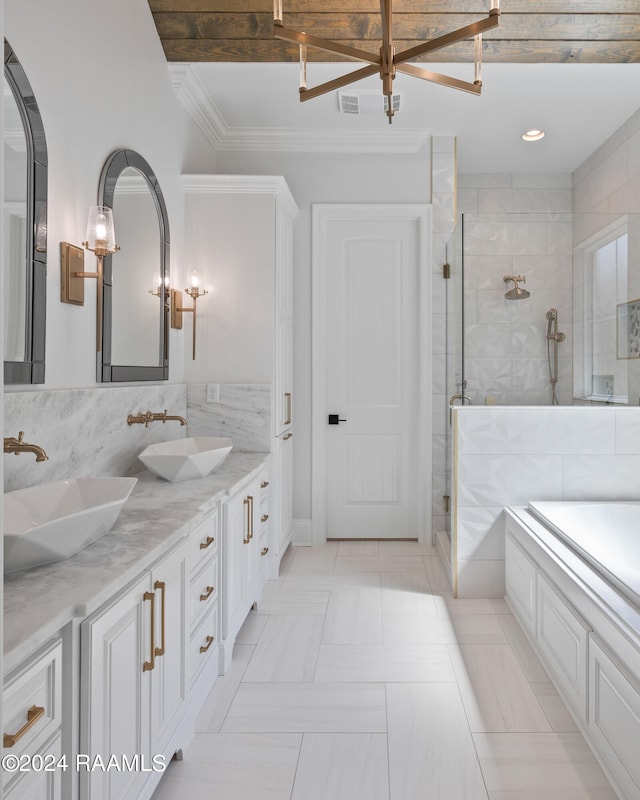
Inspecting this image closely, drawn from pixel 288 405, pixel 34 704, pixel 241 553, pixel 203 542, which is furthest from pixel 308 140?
pixel 34 704

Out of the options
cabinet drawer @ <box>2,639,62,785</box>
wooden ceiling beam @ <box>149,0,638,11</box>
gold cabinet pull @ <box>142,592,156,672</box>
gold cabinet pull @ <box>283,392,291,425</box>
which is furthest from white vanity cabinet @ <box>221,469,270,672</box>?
wooden ceiling beam @ <box>149,0,638,11</box>

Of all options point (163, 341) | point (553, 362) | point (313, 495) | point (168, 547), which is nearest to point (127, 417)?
point (163, 341)

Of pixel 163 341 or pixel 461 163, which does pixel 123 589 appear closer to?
pixel 163 341

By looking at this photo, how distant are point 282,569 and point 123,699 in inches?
88.3

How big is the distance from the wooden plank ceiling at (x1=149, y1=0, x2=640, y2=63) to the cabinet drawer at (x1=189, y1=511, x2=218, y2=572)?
94.6 inches

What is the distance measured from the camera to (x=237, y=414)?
3.26 m

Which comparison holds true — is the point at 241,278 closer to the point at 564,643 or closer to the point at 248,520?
the point at 248,520

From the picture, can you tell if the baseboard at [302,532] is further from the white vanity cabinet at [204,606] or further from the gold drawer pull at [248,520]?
the white vanity cabinet at [204,606]

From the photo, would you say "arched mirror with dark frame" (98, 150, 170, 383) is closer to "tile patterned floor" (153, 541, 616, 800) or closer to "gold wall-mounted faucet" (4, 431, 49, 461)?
"gold wall-mounted faucet" (4, 431, 49, 461)

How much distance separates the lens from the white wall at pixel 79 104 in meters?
1.86

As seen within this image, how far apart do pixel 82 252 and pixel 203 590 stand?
1274 mm

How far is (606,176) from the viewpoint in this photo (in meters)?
3.68

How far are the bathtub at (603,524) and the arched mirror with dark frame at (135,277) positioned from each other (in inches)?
77.8

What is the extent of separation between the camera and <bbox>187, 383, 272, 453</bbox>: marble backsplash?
323cm
